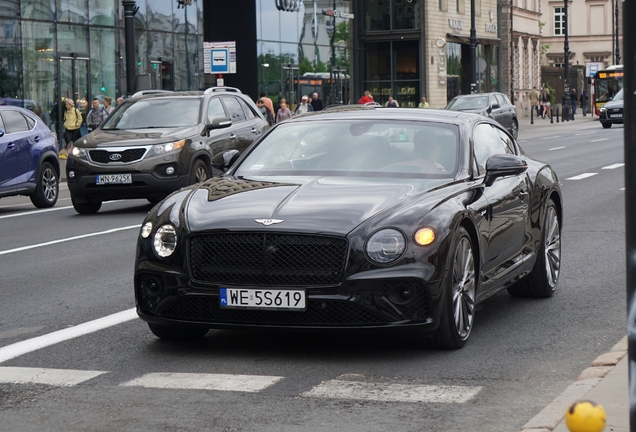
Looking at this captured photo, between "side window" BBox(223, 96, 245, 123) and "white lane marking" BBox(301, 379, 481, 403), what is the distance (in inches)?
548

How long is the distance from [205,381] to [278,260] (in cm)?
82

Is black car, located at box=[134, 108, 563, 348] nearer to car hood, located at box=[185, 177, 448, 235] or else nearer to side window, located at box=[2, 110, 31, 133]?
car hood, located at box=[185, 177, 448, 235]

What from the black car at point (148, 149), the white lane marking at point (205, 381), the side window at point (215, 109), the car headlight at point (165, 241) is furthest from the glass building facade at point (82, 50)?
the white lane marking at point (205, 381)

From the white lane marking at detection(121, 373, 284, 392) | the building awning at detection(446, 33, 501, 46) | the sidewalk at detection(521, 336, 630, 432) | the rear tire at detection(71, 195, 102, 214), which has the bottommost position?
the white lane marking at detection(121, 373, 284, 392)

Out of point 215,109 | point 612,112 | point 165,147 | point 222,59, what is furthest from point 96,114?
point 612,112

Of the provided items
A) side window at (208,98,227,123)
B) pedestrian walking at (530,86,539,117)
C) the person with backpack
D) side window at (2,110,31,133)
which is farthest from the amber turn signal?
pedestrian walking at (530,86,539,117)

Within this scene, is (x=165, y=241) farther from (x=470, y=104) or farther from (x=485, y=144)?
(x=470, y=104)

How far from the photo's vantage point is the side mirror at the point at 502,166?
812 cm

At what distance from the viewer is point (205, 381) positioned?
6.50m

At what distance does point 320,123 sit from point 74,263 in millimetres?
4265

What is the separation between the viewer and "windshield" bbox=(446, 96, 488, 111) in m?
41.2

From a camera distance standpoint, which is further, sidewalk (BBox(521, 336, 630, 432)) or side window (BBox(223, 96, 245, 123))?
side window (BBox(223, 96, 245, 123))

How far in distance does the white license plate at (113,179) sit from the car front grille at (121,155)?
26 centimetres

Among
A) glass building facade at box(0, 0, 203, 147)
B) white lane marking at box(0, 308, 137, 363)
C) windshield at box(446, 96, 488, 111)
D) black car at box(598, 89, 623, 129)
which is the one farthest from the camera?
black car at box(598, 89, 623, 129)
